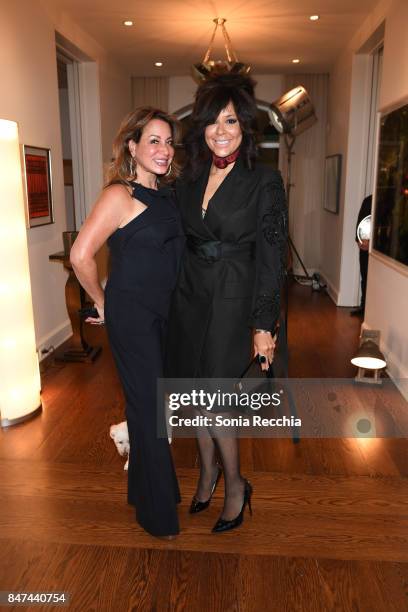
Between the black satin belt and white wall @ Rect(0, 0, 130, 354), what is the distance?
7.68ft

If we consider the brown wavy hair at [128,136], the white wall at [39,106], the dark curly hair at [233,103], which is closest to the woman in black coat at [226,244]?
the dark curly hair at [233,103]

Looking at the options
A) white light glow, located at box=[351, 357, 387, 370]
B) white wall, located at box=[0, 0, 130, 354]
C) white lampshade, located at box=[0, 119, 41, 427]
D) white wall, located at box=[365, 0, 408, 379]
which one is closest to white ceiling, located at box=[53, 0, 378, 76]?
white wall, located at box=[0, 0, 130, 354]

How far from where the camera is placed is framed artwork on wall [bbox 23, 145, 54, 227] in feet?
12.7

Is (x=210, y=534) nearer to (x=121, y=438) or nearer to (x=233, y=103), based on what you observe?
(x=121, y=438)

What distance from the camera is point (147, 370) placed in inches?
73.3

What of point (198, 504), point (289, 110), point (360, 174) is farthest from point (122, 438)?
point (360, 174)

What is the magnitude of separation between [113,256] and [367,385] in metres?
2.44

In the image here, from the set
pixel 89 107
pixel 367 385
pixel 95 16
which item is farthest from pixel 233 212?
pixel 89 107

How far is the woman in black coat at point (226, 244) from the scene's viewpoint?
1.78m

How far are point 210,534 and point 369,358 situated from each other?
1957 millimetres

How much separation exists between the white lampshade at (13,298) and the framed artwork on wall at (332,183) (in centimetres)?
427

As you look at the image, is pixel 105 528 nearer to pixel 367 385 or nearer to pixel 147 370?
pixel 147 370

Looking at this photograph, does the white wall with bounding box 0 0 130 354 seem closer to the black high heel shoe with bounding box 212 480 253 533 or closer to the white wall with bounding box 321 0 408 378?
the black high heel shoe with bounding box 212 480 253 533

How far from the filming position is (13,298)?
9.25 ft
